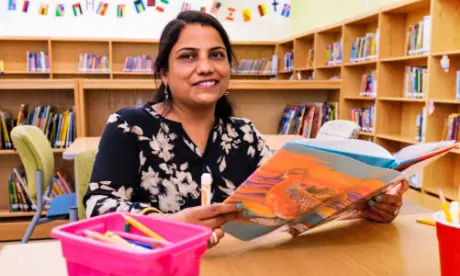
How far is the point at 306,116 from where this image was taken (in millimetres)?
3939

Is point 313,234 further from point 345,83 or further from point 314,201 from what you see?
point 345,83

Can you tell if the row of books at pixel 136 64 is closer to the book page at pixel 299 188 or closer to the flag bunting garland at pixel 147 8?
the flag bunting garland at pixel 147 8

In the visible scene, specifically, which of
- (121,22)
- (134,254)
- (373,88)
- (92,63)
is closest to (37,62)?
(92,63)

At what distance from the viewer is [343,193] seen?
0.80m

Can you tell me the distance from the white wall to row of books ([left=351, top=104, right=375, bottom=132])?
8.61 ft

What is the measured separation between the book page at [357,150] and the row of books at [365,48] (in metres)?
3.46

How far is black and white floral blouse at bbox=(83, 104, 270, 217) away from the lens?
1036 mm

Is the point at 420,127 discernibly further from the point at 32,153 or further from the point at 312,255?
the point at 312,255

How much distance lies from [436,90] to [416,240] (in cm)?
266

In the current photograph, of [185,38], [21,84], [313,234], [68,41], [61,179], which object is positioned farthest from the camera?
[68,41]

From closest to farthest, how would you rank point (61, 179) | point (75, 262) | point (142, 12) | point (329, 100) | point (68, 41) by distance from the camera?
point (75, 262) < point (61, 179) < point (329, 100) < point (68, 41) < point (142, 12)

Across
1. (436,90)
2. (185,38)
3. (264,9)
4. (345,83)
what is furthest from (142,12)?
(185,38)

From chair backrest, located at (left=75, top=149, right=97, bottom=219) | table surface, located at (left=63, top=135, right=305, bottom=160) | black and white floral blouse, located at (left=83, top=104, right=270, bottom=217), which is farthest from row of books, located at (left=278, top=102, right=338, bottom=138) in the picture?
black and white floral blouse, located at (left=83, top=104, right=270, bottom=217)

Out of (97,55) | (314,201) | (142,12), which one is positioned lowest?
(314,201)
